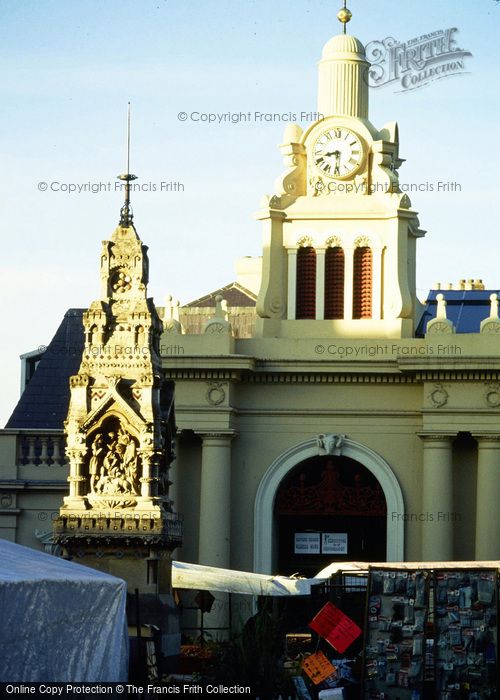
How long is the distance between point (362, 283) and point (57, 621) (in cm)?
2535

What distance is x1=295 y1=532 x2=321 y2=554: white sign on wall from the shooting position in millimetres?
46844

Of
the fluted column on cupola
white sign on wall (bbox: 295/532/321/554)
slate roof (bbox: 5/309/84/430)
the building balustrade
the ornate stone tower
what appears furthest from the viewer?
slate roof (bbox: 5/309/84/430)

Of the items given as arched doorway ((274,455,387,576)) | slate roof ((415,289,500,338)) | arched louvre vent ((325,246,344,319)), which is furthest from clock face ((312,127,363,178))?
arched doorway ((274,455,387,576))

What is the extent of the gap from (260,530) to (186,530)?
1.67m

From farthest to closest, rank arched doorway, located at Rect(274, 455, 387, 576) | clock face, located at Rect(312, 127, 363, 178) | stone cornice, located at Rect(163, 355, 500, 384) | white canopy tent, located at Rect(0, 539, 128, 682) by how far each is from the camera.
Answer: clock face, located at Rect(312, 127, 363, 178), arched doorway, located at Rect(274, 455, 387, 576), stone cornice, located at Rect(163, 355, 500, 384), white canopy tent, located at Rect(0, 539, 128, 682)

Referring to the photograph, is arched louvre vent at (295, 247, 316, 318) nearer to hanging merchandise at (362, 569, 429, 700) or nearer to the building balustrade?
the building balustrade

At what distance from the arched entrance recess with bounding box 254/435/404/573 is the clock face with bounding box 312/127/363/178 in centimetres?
607

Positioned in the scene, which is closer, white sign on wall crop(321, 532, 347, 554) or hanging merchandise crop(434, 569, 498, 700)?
hanging merchandise crop(434, 569, 498, 700)

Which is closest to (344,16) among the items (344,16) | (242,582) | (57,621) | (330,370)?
(344,16)

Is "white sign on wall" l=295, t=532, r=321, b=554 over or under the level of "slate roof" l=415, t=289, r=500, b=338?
under

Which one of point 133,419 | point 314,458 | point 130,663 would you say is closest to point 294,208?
point 314,458

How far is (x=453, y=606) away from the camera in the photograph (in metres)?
29.2

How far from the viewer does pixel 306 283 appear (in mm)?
47438

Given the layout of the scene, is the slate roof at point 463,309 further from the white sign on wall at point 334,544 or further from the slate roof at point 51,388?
the slate roof at point 51,388
